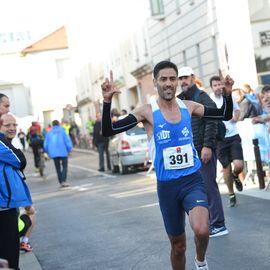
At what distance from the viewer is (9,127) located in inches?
291

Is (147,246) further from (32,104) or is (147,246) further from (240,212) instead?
(32,104)

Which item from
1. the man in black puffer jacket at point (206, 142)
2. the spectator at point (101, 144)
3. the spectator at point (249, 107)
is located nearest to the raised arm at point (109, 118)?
the man in black puffer jacket at point (206, 142)

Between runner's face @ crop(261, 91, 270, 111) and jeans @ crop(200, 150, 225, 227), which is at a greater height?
runner's face @ crop(261, 91, 270, 111)

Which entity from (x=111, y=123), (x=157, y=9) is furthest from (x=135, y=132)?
(x=111, y=123)

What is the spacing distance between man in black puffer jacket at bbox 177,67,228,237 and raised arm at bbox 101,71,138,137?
2796 millimetres

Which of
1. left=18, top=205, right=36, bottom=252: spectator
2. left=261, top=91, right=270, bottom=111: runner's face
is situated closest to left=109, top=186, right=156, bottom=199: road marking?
left=261, top=91, right=270, bottom=111: runner's face

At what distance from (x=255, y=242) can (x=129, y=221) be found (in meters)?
3.49

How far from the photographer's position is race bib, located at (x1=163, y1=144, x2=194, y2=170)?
679cm

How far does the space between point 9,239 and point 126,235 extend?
423cm

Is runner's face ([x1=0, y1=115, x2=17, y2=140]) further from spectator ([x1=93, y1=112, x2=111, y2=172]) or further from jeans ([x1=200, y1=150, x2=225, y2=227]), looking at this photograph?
spectator ([x1=93, y1=112, x2=111, y2=172])

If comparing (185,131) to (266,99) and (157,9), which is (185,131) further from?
(157,9)

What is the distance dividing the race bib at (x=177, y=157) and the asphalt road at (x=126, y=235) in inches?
59.1

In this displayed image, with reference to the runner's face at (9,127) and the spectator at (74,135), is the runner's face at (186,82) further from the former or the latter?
the spectator at (74,135)

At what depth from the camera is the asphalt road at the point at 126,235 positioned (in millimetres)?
8586
